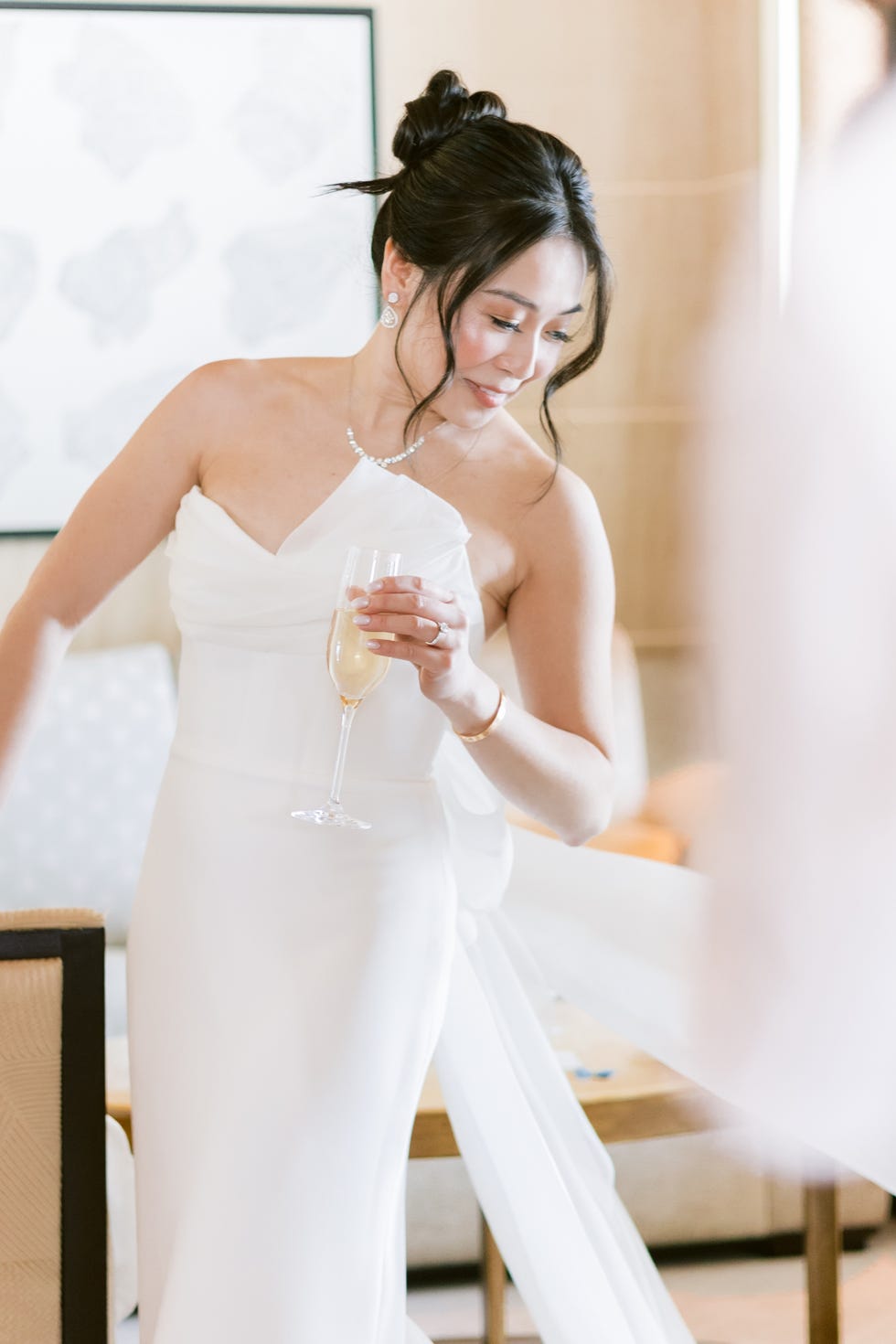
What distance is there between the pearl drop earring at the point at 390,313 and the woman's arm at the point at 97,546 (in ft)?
0.66

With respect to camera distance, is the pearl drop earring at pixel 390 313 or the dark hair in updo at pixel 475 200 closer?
the dark hair in updo at pixel 475 200

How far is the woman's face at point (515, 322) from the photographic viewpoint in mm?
1440

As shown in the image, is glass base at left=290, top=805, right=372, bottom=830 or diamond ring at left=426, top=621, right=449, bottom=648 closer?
diamond ring at left=426, top=621, right=449, bottom=648

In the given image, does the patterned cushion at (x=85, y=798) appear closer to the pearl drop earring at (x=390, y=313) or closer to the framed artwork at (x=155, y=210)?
the framed artwork at (x=155, y=210)

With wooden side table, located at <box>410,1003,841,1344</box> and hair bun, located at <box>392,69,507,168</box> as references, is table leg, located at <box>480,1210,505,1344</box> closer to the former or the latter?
wooden side table, located at <box>410,1003,841,1344</box>

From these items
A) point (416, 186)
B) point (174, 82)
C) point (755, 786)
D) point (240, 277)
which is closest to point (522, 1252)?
point (416, 186)

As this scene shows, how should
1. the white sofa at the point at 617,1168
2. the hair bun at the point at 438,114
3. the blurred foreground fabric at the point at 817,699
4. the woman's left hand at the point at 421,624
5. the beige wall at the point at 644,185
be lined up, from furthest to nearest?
the beige wall at the point at 644,185
the blurred foreground fabric at the point at 817,699
the white sofa at the point at 617,1168
the hair bun at the point at 438,114
the woman's left hand at the point at 421,624

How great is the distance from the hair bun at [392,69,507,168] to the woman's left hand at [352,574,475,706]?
583 mm

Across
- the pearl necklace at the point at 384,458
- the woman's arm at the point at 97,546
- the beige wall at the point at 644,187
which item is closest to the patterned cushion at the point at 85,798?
the beige wall at the point at 644,187

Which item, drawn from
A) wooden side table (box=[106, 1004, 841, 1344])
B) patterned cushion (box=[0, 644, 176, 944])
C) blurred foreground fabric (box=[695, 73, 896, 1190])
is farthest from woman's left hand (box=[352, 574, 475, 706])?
patterned cushion (box=[0, 644, 176, 944])

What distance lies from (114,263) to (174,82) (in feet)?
1.39

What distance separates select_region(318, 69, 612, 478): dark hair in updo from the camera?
1.45 meters

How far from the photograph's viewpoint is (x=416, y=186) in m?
1.53

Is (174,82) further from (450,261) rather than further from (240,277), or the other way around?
(450,261)
